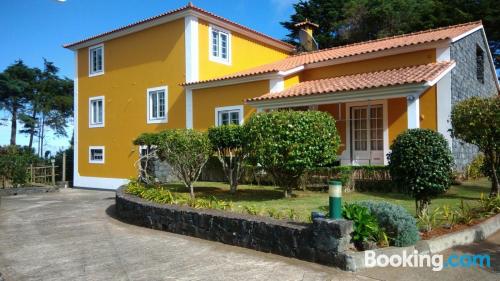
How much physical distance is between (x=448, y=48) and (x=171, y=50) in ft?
36.7

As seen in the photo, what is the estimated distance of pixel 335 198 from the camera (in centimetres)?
586

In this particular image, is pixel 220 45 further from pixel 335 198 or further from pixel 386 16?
pixel 335 198

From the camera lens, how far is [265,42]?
22375 mm

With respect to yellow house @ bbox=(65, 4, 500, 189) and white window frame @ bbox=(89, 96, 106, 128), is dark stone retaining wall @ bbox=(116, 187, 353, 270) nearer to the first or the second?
yellow house @ bbox=(65, 4, 500, 189)

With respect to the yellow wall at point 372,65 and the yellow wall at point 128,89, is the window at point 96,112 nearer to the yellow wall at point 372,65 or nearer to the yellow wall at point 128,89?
the yellow wall at point 128,89

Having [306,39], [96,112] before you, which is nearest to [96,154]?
[96,112]

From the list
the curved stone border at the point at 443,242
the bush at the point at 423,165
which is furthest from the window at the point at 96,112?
the curved stone border at the point at 443,242

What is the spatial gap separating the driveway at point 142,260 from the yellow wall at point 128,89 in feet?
33.3

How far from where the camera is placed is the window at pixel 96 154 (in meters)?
22.0

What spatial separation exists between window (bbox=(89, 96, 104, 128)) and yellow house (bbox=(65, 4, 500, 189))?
2.2 inches

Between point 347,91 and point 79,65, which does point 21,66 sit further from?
point 347,91

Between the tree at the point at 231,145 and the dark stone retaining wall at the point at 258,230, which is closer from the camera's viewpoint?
the dark stone retaining wall at the point at 258,230

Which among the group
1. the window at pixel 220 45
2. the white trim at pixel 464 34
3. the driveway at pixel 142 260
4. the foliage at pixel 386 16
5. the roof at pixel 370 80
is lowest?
the driveway at pixel 142 260

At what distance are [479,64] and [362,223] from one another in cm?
1422
